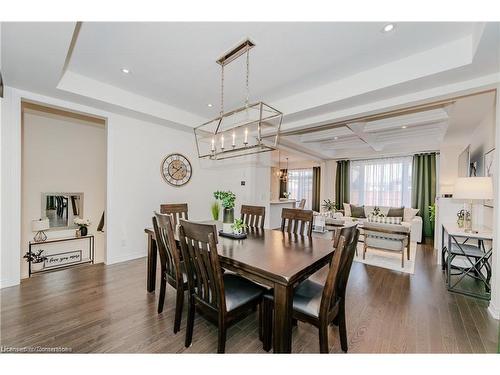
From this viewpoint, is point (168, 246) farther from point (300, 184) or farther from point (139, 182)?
point (300, 184)

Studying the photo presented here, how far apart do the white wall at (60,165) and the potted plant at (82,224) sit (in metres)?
0.18

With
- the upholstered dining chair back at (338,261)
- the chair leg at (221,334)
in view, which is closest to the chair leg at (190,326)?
the chair leg at (221,334)

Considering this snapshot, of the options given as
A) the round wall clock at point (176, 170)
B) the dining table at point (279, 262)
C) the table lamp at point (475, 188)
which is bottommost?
the dining table at point (279, 262)

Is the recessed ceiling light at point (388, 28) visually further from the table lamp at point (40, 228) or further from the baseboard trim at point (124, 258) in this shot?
the table lamp at point (40, 228)

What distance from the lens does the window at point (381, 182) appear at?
6719 mm

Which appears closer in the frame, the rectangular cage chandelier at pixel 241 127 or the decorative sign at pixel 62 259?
the rectangular cage chandelier at pixel 241 127

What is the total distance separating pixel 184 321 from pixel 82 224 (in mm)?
4224

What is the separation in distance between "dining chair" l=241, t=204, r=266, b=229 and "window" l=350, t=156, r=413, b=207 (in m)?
5.78

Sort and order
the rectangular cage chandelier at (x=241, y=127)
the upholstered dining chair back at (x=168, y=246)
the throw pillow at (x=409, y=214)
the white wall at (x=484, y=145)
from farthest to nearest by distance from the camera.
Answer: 1. the throw pillow at (x=409, y=214)
2. the white wall at (x=484, y=145)
3. the rectangular cage chandelier at (x=241, y=127)
4. the upholstered dining chair back at (x=168, y=246)

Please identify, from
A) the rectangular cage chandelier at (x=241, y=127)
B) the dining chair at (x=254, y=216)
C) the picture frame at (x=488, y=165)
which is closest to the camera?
the rectangular cage chandelier at (x=241, y=127)

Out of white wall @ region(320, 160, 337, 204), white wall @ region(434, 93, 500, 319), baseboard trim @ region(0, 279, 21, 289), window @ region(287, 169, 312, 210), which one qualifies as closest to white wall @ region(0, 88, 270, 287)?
baseboard trim @ region(0, 279, 21, 289)

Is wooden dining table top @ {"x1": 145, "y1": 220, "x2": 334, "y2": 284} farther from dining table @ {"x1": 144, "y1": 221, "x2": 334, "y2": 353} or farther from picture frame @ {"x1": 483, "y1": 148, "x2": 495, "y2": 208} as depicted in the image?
picture frame @ {"x1": 483, "y1": 148, "x2": 495, "y2": 208}

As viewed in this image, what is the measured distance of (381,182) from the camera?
7.13 meters
